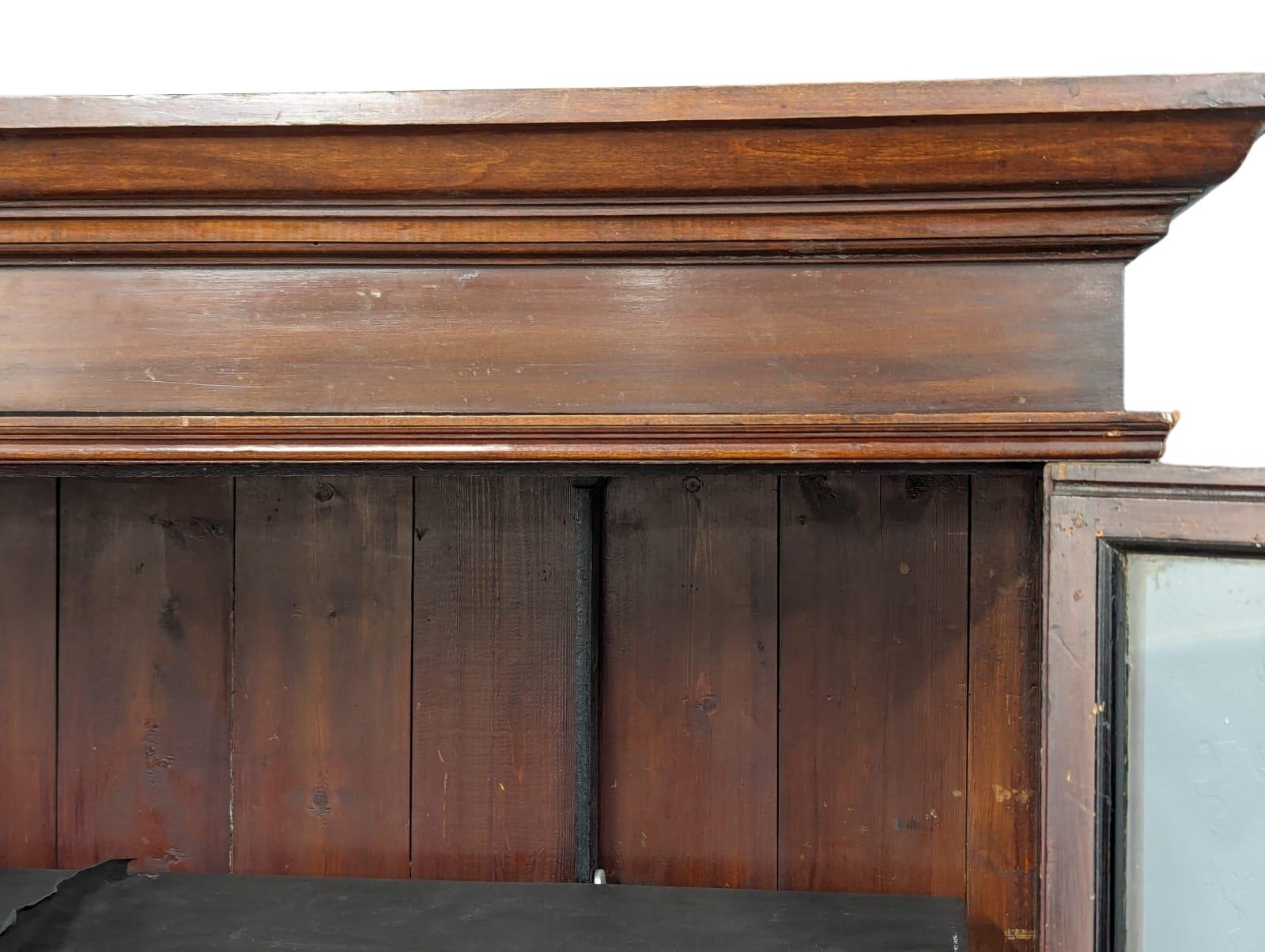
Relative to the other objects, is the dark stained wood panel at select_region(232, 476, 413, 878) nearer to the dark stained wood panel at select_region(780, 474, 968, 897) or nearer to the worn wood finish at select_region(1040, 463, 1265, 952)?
the dark stained wood panel at select_region(780, 474, 968, 897)

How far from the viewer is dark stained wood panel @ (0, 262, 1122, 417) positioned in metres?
0.52

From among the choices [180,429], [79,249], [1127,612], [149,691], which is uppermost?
[79,249]

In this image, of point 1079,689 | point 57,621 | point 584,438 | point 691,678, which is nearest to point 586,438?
point 584,438

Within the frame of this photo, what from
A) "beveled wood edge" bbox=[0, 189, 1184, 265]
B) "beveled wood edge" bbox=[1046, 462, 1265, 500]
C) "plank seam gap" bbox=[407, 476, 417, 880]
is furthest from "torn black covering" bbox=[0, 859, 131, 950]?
"beveled wood edge" bbox=[1046, 462, 1265, 500]

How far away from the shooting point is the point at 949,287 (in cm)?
53

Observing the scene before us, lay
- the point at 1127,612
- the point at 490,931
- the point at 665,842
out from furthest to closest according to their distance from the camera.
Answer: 1. the point at 665,842
2. the point at 490,931
3. the point at 1127,612

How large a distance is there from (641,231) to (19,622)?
77 centimetres

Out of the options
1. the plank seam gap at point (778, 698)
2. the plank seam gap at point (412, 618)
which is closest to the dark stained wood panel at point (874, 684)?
the plank seam gap at point (778, 698)

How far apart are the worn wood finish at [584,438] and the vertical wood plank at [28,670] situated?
1.38ft

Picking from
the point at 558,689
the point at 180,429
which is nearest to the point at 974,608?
the point at 558,689

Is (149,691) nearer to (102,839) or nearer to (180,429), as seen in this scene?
(102,839)

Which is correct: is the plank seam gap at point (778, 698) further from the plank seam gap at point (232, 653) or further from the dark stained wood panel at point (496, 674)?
the plank seam gap at point (232, 653)

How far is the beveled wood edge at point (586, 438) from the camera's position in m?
0.51

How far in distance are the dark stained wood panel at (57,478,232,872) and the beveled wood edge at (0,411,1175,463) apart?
0.37 meters
